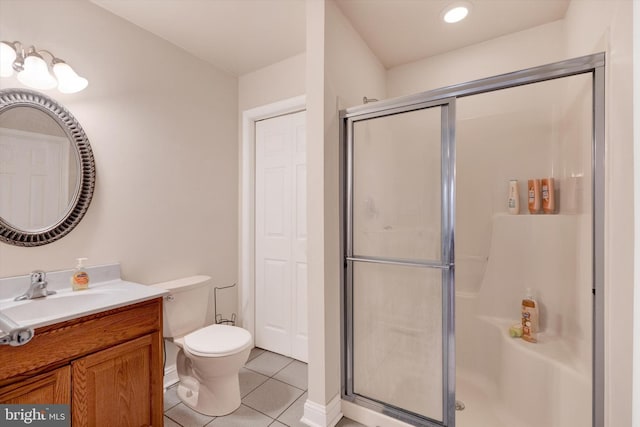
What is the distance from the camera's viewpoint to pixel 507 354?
184cm

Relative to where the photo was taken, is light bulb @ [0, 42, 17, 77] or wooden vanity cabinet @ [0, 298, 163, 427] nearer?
wooden vanity cabinet @ [0, 298, 163, 427]

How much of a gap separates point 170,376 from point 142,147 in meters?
1.62

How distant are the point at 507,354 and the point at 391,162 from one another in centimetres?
144

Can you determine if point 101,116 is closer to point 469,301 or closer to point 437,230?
point 437,230

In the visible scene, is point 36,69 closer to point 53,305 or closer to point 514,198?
point 53,305

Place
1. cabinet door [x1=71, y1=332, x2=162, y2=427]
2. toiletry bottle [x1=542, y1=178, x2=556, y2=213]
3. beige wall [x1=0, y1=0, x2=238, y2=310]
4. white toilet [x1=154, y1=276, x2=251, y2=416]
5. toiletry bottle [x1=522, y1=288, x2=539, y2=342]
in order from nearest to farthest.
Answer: cabinet door [x1=71, y1=332, x2=162, y2=427]
beige wall [x1=0, y1=0, x2=238, y2=310]
white toilet [x1=154, y1=276, x2=251, y2=416]
toiletry bottle [x1=522, y1=288, x2=539, y2=342]
toiletry bottle [x1=542, y1=178, x2=556, y2=213]

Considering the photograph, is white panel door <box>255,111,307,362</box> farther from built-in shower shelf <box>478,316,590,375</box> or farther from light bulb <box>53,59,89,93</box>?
built-in shower shelf <box>478,316,590,375</box>

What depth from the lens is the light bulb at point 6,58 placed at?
4.35ft

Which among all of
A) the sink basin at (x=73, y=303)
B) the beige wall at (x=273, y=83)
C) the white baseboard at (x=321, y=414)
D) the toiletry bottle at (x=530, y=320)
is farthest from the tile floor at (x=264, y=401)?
the beige wall at (x=273, y=83)

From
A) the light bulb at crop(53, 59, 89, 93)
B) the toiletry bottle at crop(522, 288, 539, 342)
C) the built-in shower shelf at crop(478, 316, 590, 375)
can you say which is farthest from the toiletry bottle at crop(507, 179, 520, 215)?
the light bulb at crop(53, 59, 89, 93)

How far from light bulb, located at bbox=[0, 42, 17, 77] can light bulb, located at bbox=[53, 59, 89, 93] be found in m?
0.15

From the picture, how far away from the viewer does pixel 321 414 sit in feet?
5.24

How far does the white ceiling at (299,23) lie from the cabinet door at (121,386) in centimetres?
192

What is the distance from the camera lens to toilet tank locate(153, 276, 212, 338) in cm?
188
